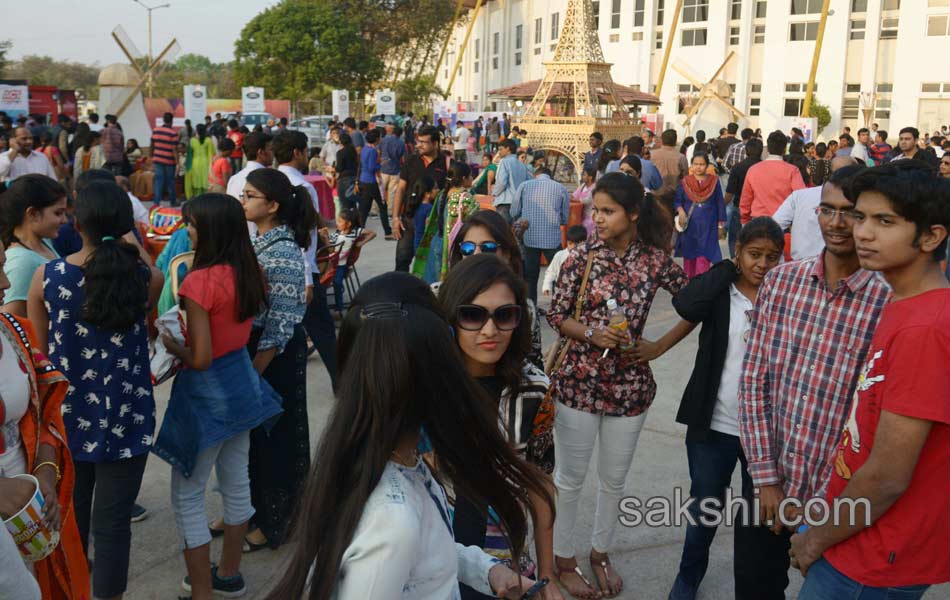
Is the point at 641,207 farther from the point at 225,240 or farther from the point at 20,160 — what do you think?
the point at 20,160

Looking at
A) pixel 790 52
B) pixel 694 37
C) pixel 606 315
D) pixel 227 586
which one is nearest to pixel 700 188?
pixel 606 315

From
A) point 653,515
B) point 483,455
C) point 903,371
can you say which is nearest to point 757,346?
point 903,371

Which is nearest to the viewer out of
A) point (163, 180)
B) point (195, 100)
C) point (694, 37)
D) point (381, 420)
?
point (381, 420)

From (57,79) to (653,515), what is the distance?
109196 millimetres

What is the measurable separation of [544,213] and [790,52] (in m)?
36.2

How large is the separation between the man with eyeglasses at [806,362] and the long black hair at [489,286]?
837 millimetres

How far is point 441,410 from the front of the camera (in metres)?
1.65

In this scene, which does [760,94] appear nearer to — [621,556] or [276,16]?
[276,16]

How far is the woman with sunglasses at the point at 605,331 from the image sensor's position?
358 cm

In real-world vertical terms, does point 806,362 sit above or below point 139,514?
above

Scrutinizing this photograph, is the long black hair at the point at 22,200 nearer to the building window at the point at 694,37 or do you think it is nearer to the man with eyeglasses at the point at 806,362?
the man with eyeglasses at the point at 806,362

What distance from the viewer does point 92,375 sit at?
Answer: 116 inches

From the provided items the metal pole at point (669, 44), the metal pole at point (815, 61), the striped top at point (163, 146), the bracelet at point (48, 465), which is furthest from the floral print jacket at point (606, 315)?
the metal pole at point (669, 44)

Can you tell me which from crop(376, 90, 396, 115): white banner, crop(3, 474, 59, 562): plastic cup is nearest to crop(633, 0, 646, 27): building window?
crop(376, 90, 396, 115): white banner
